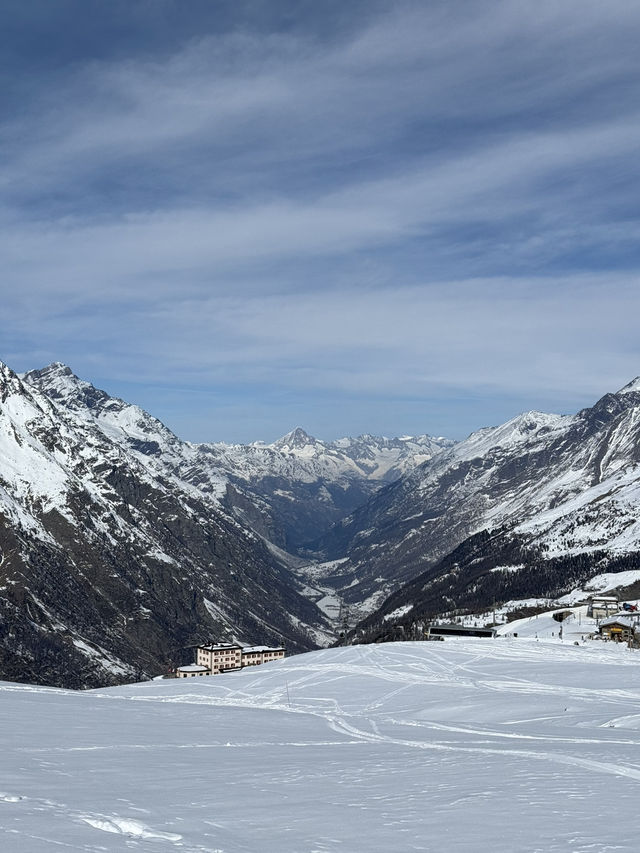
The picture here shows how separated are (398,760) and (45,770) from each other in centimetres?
1688

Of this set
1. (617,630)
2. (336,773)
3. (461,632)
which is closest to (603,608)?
(461,632)

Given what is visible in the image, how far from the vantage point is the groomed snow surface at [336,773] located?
20.6m

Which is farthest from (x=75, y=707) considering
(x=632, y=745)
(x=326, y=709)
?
(x=632, y=745)

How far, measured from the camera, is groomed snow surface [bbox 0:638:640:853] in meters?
20.6

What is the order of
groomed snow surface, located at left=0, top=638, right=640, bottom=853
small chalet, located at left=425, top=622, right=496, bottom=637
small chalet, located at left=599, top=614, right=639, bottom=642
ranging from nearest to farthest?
groomed snow surface, located at left=0, top=638, right=640, bottom=853
small chalet, located at left=599, top=614, right=639, bottom=642
small chalet, located at left=425, top=622, right=496, bottom=637

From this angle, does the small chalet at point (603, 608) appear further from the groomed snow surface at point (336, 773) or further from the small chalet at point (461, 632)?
the groomed snow surface at point (336, 773)

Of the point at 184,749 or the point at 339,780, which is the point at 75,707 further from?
the point at 339,780

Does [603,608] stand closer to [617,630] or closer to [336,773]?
[617,630]

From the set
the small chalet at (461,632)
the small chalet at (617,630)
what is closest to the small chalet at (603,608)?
the small chalet at (461,632)

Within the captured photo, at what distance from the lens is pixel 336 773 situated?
3209cm

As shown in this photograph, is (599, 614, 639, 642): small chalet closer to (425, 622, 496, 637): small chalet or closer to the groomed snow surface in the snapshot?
(425, 622, 496, 637): small chalet

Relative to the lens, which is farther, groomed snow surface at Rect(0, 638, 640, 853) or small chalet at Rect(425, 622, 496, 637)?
small chalet at Rect(425, 622, 496, 637)

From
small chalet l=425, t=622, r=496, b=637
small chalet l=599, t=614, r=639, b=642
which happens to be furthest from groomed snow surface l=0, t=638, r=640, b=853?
small chalet l=425, t=622, r=496, b=637

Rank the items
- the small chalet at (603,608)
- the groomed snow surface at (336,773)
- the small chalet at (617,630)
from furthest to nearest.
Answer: the small chalet at (603,608) < the small chalet at (617,630) < the groomed snow surface at (336,773)
